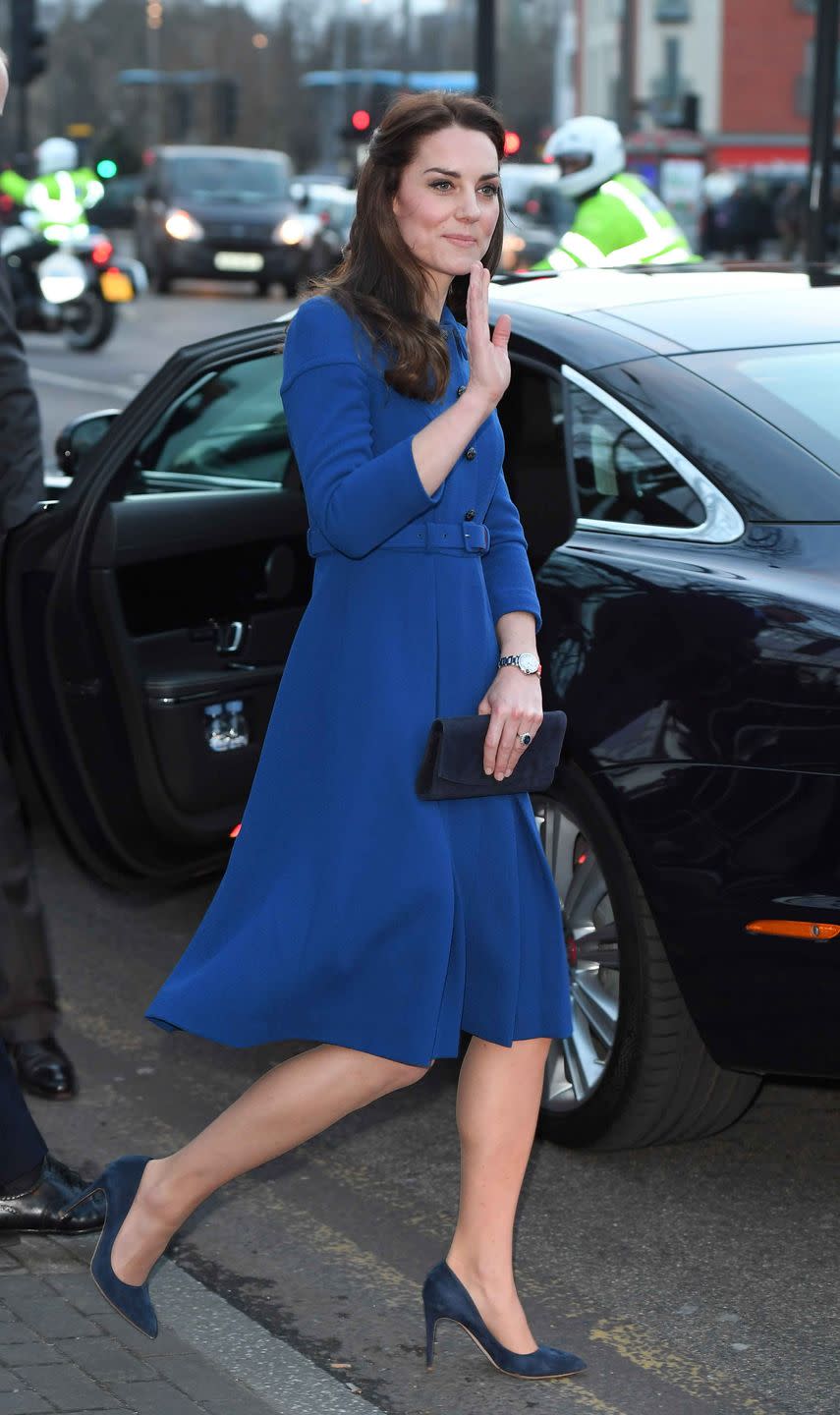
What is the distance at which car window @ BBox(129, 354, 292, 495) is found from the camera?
17.7 feet

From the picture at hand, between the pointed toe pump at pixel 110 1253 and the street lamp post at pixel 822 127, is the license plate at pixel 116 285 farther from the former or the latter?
the pointed toe pump at pixel 110 1253

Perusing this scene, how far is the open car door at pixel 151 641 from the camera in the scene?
4473 millimetres

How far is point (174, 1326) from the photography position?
10.7 ft

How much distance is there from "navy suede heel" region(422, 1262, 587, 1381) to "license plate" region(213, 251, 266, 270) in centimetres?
2798

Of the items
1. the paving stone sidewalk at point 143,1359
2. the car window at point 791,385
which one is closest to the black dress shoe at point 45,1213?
the paving stone sidewalk at point 143,1359

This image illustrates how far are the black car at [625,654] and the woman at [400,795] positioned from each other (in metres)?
0.50

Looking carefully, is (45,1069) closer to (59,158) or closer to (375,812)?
(375,812)

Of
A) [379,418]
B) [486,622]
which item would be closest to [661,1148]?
[486,622]

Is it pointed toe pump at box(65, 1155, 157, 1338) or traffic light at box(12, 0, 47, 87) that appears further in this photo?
traffic light at box(12, 0, 47, 87)

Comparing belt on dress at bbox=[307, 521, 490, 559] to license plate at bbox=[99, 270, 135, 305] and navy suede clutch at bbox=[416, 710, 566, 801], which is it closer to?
navy suede clutch at bbox=[416, 710, 566, 801]

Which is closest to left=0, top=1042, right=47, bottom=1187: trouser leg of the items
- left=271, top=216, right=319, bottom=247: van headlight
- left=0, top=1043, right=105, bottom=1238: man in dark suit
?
left=0, top=1043, right=105, bottom=1238: man in dark suit

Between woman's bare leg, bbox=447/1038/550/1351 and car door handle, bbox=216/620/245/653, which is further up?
car door handle, bbox=216/620/245/653

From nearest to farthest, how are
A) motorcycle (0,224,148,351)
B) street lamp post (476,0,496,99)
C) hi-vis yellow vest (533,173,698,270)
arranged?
hi-vis yellow vest (533,173,698,270) < street lamp post (476,0,496,99) < motorcycle (0,224,148,351)

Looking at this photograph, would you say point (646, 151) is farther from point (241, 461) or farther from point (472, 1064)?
point (472, 1064)
